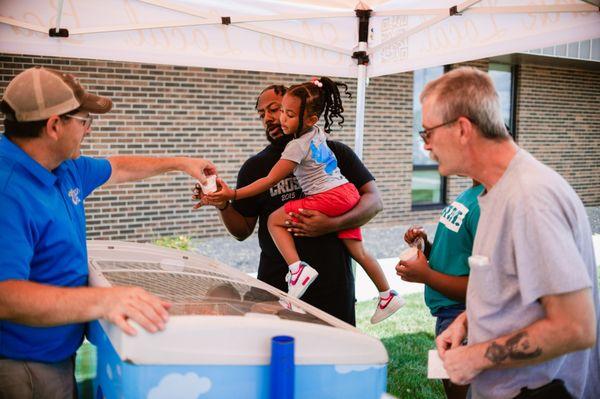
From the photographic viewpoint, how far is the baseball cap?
1704 mm

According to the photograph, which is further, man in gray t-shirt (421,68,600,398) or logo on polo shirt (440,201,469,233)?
logo on polo shirt (440,201,469,233)

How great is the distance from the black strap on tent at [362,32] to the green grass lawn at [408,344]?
7.91 feet

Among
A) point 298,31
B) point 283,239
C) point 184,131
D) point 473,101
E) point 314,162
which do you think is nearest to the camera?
point 473,101

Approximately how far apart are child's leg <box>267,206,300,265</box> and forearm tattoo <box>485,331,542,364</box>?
1.55 meters

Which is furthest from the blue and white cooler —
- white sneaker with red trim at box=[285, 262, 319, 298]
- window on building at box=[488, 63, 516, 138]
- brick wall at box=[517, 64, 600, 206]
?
brick wall at box=[517, 64, 600, 206]

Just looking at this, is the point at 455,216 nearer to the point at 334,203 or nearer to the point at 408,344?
the point at 334,203

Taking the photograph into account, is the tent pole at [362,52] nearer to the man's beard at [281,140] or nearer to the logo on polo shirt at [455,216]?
the man's beard at [281,140]

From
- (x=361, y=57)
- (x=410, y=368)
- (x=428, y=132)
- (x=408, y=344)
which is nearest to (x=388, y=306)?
(x=410, y=368)

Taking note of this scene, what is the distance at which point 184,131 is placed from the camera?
9.34 m

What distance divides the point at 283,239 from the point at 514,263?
166cm

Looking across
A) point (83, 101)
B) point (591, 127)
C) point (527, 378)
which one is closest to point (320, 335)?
point (527, 378)

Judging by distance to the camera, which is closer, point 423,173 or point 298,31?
point 298,31

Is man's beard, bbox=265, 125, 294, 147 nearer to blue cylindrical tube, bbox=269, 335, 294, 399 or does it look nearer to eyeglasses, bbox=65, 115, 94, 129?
eyeglasses, bbox=65, 115, 94, 129

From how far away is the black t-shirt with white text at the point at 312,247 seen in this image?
3039 mm
